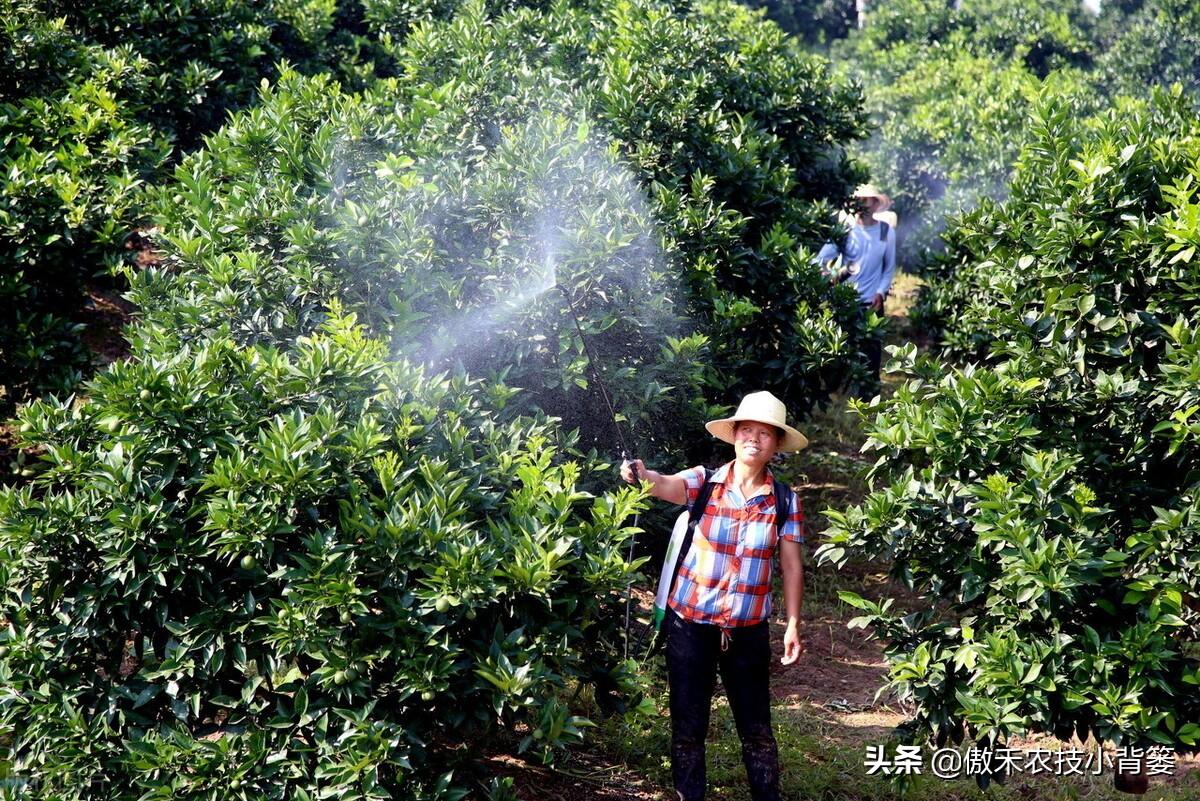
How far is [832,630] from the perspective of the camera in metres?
6.88

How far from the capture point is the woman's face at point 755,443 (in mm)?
4625

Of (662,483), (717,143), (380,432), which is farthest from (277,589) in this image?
(717,143)

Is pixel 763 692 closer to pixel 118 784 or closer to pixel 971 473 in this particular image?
pixel 971 473

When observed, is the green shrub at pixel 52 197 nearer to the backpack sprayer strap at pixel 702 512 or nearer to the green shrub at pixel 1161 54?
the backpack sprayer strap at pixel 702 512

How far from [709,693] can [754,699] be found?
17 centimetres

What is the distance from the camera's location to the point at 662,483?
4.61m

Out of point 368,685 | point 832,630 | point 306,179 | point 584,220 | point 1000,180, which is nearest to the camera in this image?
point 368,685

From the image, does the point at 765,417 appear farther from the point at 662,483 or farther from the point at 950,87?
the point at 950,87

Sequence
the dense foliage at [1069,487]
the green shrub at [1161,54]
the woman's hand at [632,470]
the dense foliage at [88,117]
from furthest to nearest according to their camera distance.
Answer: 1. the green shrub at [1161,54]
2. the dense foliage at [88,117]
3. the woman's hand at [632,470]
4. the dense foliage at [1069,487]

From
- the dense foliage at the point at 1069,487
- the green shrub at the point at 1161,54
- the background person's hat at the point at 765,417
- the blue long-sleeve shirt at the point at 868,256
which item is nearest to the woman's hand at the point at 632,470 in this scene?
the background person's hat at the point at 765,417

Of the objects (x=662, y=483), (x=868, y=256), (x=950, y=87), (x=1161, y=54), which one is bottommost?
(x=662, y=483)

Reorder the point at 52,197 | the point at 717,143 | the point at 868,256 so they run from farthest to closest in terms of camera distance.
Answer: the point at 868,256, the point at 717,143, the point at 52,197

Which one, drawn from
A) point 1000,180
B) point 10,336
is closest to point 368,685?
point 10,336

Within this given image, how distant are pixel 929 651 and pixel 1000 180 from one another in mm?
7871
